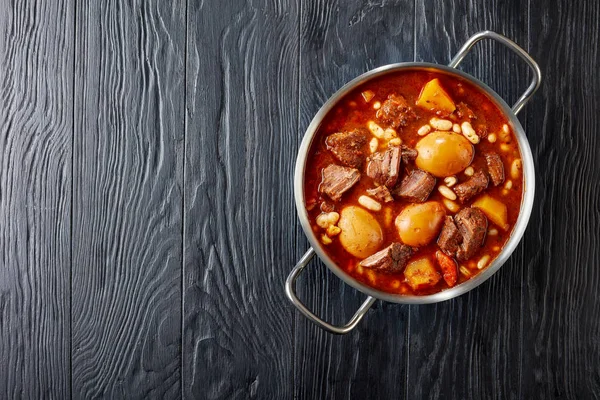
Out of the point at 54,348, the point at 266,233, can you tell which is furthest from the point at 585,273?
the point at 54,348

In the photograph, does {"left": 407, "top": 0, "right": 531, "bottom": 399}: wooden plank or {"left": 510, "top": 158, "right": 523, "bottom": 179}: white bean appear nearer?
{"left": 510, "top": 158, "right": 523, "bottom": 179}: white bean

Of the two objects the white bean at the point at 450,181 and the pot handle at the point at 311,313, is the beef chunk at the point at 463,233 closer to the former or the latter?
the white bean at the point at 450,181

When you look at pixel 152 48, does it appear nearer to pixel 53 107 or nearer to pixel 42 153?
pixel 53 107

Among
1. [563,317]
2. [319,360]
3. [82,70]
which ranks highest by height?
[82,70]

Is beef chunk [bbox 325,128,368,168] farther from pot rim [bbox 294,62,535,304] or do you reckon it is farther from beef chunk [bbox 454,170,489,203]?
beef chunk [bbox 454,170,489,203]

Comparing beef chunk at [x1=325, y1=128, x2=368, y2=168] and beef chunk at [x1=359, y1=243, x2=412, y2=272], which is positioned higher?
beef chunk at [x1=325, y1=128, x2=368, y2=168]

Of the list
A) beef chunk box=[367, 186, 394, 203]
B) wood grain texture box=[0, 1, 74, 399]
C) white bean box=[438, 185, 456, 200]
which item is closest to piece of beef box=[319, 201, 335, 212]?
beef chunk box=[367, 186, 394, 203]
